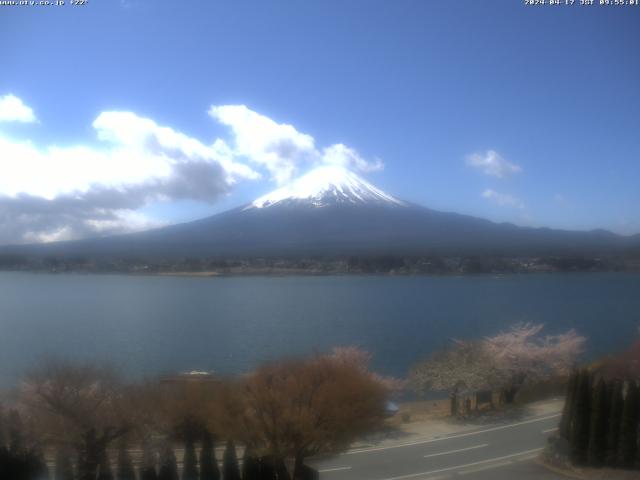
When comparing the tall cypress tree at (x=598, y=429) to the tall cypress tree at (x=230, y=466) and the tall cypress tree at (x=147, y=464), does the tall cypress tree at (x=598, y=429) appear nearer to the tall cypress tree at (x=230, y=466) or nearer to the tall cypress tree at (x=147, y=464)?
the tall cypress tree at (x=230, y=466)

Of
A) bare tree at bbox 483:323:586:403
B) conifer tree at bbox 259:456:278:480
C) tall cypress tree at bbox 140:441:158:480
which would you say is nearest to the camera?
tall cypress tree at bbox 140:441:158:480

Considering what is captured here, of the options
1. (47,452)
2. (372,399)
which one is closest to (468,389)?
(372,399)

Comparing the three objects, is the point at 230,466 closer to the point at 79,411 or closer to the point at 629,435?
the point at 79,411

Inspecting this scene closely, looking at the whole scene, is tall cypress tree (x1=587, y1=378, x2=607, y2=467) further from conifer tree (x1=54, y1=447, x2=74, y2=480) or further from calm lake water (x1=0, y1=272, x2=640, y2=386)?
→ conifer tree (x1=54, y1=447, x2=74, y2=480)

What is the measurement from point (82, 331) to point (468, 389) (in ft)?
45.7

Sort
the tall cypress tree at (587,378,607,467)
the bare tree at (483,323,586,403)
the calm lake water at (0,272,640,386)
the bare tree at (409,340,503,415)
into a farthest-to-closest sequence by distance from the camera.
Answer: the calm lake water at (0,272,640,386)
the bare tree at (483,323,586,403)
the bare tree at (409,340,503,415)
the tall cypress tree at (587,378,607,467)

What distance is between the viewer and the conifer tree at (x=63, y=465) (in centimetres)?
540

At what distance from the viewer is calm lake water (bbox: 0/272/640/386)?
51.2ft

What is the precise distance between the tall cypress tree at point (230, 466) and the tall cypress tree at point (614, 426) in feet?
12.4

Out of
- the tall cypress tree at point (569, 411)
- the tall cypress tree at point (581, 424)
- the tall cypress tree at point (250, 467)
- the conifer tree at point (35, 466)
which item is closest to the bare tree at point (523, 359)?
the tall cypress tree at point (569, 411)

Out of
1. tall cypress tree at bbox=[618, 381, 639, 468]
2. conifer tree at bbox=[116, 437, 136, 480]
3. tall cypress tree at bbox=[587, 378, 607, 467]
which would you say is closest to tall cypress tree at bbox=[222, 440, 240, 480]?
conifer tree at bbox=[116, 437, 136, 480]

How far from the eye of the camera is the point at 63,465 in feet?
17.9

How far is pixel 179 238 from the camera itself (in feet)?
201

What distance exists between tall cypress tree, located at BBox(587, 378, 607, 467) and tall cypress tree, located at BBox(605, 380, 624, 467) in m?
0.06
